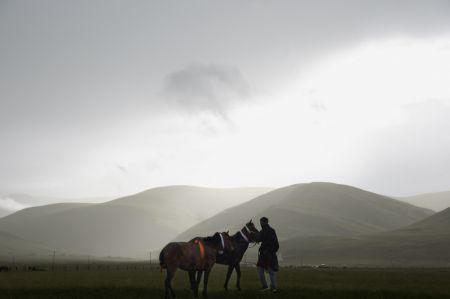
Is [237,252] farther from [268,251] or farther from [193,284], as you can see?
[193,284]

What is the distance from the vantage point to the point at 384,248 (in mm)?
138250

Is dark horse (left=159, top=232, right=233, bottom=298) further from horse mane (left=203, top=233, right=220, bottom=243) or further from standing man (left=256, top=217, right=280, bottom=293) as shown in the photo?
standing man (left=256, top=217, right=280, bottom=293)

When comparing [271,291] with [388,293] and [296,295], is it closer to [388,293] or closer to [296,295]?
[296,295]

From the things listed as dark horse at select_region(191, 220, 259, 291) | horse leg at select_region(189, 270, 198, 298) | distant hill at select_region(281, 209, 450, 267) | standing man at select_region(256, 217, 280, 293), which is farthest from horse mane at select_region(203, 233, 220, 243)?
distant hill at select_region(281, 209, 450, 267)

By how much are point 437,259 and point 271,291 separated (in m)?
115

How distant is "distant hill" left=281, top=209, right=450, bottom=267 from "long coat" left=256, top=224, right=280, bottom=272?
10210cm

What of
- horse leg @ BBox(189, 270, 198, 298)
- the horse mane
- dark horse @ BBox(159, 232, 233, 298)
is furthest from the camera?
the horse mane

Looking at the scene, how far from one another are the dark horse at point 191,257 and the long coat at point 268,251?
1.86 metres

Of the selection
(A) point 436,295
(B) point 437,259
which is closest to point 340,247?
(B) point 437,259

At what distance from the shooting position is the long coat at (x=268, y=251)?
21312 millimetres

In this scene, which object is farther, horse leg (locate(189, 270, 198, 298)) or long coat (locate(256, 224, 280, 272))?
long coat (locate(256, 224, 280, 272))

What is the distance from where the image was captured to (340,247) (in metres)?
146

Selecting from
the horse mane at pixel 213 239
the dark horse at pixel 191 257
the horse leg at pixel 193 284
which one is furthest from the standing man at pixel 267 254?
the horse leg at pixel 193 284

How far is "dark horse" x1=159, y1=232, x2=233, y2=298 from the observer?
18581mm
